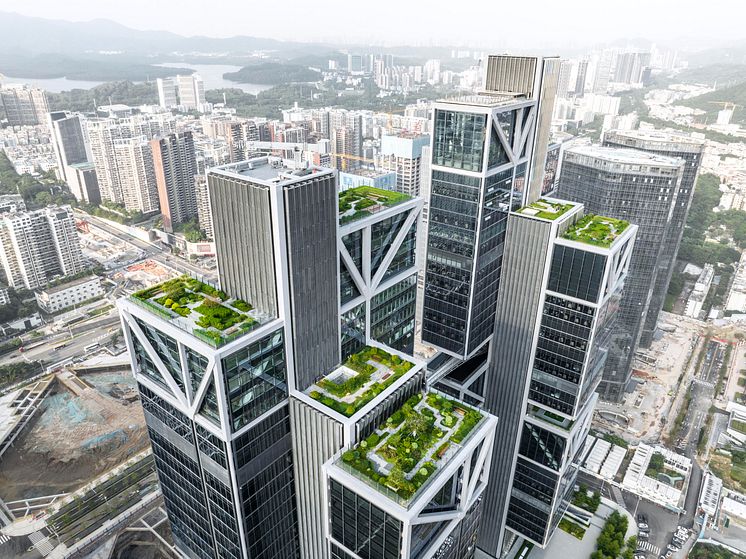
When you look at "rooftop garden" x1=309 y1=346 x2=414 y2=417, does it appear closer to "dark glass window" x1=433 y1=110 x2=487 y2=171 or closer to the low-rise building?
"dark glass window" x1=433 y1=110 x2=487 y2=171

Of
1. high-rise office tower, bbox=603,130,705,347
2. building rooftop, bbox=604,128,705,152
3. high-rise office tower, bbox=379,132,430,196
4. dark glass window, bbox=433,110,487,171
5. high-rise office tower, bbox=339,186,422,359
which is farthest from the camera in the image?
high-rise office tower, bbox=379,132,430,196

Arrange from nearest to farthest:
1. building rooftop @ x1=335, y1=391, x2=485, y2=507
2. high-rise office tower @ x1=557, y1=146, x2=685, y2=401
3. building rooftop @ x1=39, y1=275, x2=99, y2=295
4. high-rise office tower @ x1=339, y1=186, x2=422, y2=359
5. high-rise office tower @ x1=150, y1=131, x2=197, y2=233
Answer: building rooftop @ x1=335, y1=391, x2=485, y2=507
high-rise office tower @ x1=339, y1=186, x2=422, y2=359
high-rise office tower @ x1=557, y1=146, x2=685, y2=401
building rooftop @ x1=39, y1=275, x2=99, y2=295
high-rise office tower @ x1=150, y1=131, x2=197, y2=233

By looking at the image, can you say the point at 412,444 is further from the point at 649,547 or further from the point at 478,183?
the point at 649,547

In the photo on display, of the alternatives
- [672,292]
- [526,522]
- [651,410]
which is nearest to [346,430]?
[526,522]

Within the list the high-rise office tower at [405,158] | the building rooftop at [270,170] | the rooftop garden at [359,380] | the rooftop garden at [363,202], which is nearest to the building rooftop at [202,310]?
the rooftop garden at [359,380]

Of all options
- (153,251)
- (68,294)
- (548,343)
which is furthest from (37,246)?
(548,343)

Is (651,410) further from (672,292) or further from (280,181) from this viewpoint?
(280,181)

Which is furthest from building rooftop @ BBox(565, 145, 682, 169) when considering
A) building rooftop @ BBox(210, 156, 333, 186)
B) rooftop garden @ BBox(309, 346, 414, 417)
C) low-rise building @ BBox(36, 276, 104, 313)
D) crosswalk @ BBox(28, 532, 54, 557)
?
low-rise building @ BBox(36, 276, 104, 313)

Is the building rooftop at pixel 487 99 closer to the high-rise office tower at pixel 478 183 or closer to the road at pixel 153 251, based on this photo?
the high-rise office tower at pixel 478 183
